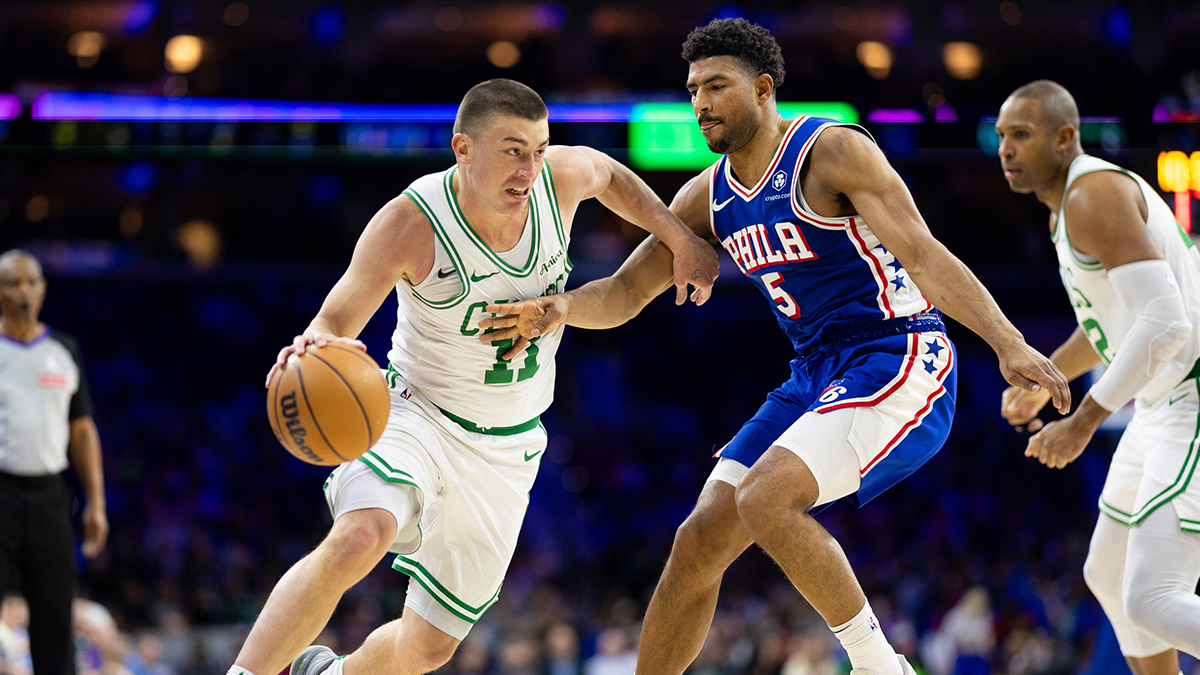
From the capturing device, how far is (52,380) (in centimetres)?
614

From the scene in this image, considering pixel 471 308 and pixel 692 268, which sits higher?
pixel 692 268

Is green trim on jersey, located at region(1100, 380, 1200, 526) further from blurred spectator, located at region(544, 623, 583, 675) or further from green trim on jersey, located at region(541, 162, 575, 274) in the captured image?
blurred spectator, located at region(544, 623, 583, 675)

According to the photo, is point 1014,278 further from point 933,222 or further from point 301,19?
point 301,19

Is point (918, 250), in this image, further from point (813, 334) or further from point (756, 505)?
point (756, 505)

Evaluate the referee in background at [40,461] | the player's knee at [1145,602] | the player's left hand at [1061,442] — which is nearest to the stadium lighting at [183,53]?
the referee in background at [40,461]

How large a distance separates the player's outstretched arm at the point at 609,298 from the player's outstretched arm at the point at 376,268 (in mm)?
344

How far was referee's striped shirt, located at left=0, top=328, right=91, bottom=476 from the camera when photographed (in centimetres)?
588

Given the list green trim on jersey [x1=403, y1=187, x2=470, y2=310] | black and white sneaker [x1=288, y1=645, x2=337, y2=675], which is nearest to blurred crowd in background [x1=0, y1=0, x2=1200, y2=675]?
black and white sneaker [x1=288, y1=645, x2=337, y2=675]

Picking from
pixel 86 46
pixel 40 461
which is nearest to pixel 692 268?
pixel 40 461

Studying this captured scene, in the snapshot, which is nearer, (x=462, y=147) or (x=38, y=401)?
(x=462, y=147)

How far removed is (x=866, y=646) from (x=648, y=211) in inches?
72.9

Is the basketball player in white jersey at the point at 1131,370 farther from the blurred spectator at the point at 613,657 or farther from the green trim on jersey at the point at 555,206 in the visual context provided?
the blurred spectator at the point at 613,657

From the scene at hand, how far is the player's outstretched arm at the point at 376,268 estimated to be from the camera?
359cm

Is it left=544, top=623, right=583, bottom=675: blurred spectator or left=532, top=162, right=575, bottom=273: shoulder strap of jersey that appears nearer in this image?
left=532, top=162, right=575, bottom=273: shoulder strap of jersey
